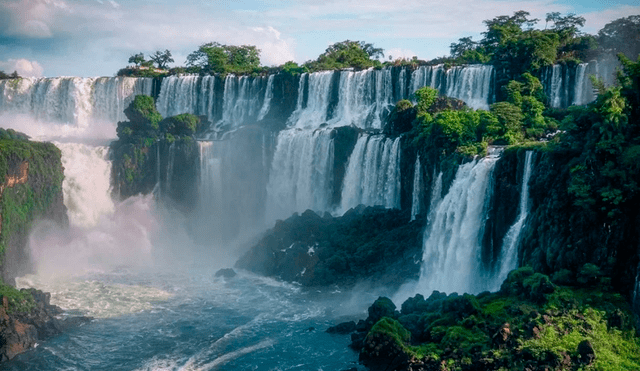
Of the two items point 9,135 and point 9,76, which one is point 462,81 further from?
point 9,76

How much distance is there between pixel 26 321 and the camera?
28031mm

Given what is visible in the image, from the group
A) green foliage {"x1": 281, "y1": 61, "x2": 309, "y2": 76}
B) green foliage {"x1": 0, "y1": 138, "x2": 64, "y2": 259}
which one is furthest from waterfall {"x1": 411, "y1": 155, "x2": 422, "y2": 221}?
green foliage {"x1": 0, "y1": 138, "x2": 64, "y2": 259}

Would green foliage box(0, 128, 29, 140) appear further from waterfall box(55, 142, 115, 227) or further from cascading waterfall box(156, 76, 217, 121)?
cascading waterfall box(156, 76, 217, 121)

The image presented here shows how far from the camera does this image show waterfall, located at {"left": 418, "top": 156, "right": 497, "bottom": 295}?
28531 mm

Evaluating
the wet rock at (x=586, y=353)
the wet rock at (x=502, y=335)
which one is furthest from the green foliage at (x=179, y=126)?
the wet rock at (x=586, y=353)

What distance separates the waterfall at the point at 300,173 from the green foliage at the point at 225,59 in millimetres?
14163

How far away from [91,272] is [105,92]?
22.5m

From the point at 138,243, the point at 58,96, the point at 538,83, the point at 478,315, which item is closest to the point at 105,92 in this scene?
the point at 58,96

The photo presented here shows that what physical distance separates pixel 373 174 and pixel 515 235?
13627 mm

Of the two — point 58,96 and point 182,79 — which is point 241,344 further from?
point 58,96

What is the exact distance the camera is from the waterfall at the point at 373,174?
3747 cm

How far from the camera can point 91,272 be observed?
38.3 m

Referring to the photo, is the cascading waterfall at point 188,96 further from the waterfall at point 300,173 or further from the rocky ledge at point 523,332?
the rocky ledge at point 523,332

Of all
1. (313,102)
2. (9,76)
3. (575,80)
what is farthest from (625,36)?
(9,76)
